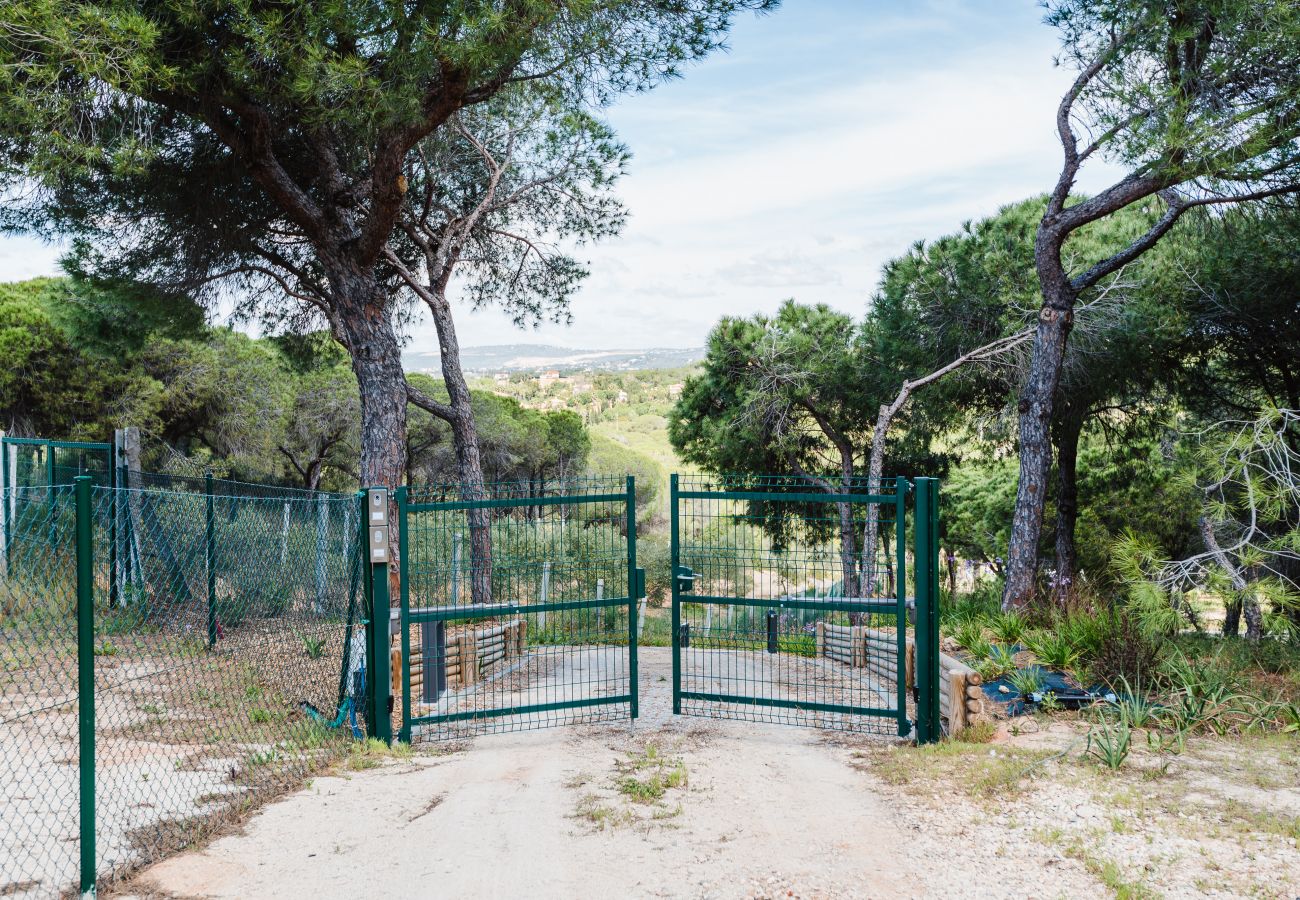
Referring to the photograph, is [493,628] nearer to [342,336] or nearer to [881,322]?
[342,336]

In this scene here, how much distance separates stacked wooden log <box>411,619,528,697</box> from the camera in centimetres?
815

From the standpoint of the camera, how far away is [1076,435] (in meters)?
17.9

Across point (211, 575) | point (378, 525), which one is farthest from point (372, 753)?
point (211, 575)

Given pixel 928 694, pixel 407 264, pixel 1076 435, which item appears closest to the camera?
pixel 928 694

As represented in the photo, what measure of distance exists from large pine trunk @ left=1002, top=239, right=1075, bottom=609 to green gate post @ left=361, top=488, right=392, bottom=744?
7964 mm

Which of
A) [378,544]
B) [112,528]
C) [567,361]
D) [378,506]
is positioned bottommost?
[112,528]

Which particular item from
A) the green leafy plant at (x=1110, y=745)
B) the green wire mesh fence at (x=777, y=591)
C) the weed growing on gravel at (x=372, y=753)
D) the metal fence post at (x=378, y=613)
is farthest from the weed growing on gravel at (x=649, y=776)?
the green leafy plant at (x=1110, y=745)

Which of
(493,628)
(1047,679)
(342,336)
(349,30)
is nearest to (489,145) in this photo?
(342,336)

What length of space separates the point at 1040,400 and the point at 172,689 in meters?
10.1

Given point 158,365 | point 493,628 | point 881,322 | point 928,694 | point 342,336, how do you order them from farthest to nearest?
point 158,365 < point 881,322 < point 342,336 < point 493,628 < point 928,694

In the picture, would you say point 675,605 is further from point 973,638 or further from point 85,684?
point 85,684

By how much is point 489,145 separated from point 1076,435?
11879mm

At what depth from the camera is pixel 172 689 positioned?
820 centimetres

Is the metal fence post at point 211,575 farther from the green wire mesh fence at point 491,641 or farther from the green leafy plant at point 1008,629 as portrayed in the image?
the green leafy plant at point 1008,629
